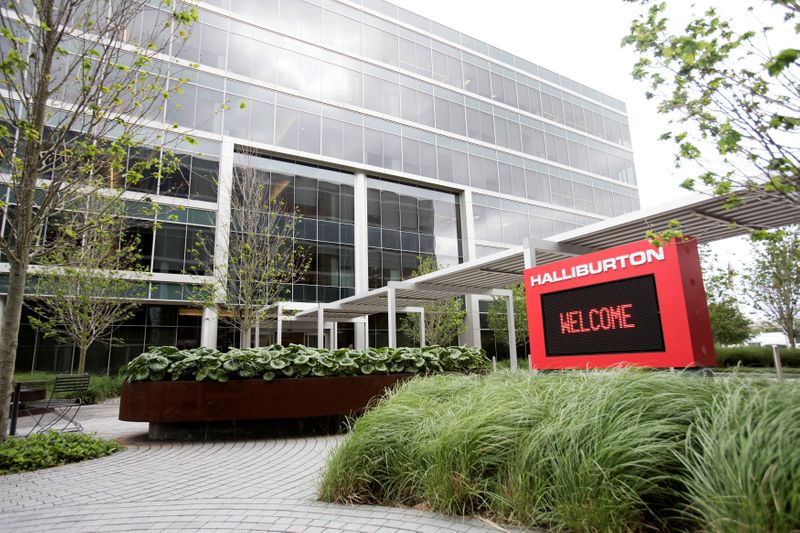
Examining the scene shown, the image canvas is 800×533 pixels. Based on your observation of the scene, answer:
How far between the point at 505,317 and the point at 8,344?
2533 cm

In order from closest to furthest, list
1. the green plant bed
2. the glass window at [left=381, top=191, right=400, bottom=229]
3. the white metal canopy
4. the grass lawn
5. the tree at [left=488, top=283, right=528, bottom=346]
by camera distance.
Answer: the green plant bed → the white metal canopy → the grass lawn → the glass window at [left=381, top=191, right=400, bottom=229] → the tree at [left=488, top=283, right=528, bottom=346]

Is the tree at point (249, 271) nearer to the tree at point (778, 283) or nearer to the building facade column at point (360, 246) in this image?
the building facade column at point (360, 246)

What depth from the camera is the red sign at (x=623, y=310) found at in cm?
632

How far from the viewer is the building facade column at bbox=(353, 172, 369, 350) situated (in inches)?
1041

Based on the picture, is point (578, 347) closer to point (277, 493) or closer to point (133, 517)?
point (277, 493)

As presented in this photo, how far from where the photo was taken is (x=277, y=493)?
4.58 metres

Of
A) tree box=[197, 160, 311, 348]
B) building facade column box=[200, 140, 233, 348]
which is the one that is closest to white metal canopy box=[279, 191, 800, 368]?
tree box=[197, 160, 311, 348]

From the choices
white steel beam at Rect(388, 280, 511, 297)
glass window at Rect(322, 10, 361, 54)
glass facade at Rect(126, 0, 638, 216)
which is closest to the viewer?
white steel beam at Rect(388, 280, 511, 297)

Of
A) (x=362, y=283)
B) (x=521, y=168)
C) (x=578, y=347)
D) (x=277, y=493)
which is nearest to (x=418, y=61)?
(x=521, y=168)

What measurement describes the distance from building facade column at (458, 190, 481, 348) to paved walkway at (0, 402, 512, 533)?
2298cm

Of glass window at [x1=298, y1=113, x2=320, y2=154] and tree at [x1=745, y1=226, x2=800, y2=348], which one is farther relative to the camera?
glass window at [x1=298, y1=113, x2=320, y2=154]

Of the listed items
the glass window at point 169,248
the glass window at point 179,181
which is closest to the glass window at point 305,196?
the glass window at point 179,181

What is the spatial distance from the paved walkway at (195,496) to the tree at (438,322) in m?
18.6

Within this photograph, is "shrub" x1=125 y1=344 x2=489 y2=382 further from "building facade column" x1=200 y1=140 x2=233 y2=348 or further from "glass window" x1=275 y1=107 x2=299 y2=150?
"glass window" x1=275 y1=107 x2=299 y2=150
